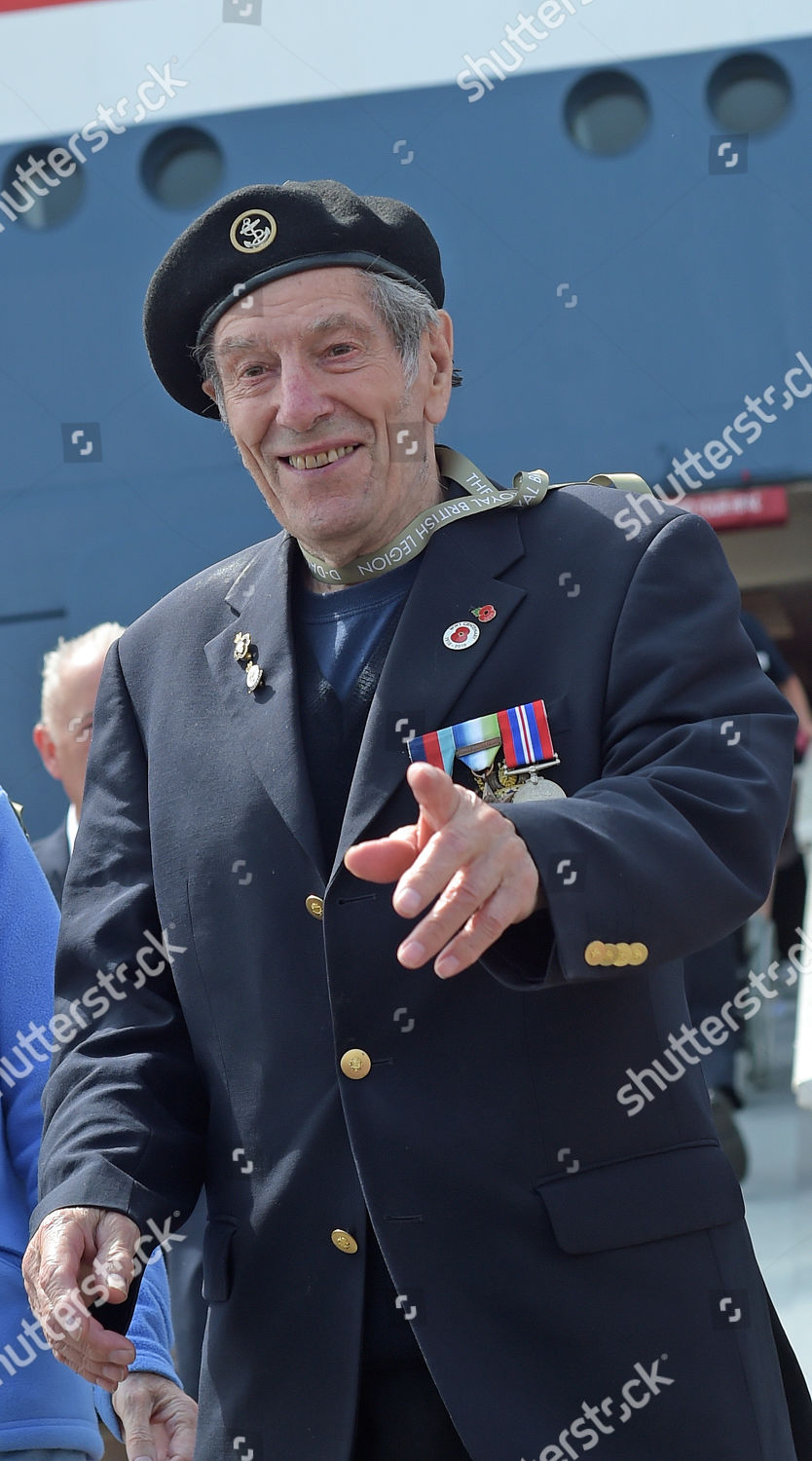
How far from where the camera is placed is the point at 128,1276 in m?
1.68

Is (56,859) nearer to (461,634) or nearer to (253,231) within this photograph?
(253,231)

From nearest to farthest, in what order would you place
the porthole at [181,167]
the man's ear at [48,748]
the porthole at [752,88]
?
the man's ear at [48,748]
the porthole at [752,88]
the porthole at [181,167]

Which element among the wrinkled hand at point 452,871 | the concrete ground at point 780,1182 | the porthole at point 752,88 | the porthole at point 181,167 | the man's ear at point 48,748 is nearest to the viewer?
the wrinkled hand at point 452,871

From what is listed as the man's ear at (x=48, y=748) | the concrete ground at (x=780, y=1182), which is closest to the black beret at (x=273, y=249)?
the man's ear at (x=48, y=748)

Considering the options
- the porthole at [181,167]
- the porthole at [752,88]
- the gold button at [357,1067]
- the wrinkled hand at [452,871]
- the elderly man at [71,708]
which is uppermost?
the porthole at [181,167]

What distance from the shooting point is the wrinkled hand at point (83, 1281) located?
1.62 meters

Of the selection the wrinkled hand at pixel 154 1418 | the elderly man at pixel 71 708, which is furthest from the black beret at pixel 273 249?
the elderly man at pixel 71 708

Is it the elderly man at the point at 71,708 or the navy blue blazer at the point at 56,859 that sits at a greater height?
the elderly man at the point at 71,708

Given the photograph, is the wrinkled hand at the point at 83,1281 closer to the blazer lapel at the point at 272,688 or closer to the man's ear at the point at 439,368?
the blazer lapel at the point at 272,688

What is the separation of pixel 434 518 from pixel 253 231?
39 centimetres

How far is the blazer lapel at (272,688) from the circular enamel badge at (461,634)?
0.18 meters

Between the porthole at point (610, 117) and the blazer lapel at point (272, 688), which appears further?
the porthole at point (610, 117)

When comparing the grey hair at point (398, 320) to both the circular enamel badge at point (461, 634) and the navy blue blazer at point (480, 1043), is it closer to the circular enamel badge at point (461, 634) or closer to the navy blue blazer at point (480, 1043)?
the navy blue blazer at point (480, 1043)

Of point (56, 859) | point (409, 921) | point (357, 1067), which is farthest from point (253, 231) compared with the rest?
point (56, 859)
